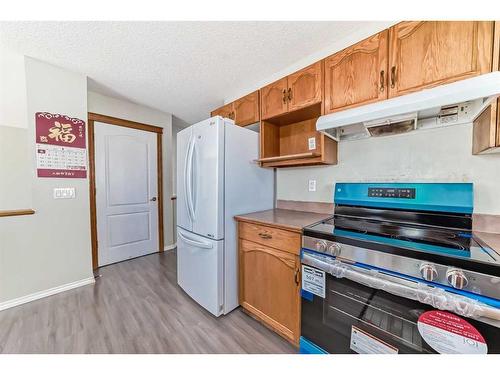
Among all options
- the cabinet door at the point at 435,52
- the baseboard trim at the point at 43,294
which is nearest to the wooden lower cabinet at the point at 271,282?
the cabinet door at the point at 435,52

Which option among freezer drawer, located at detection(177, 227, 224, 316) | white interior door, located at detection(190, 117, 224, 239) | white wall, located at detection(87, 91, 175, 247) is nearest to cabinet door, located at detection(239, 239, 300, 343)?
freezer drawer, located at detection(177, 227, 224, 316)

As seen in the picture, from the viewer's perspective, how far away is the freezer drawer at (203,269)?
5.40 feet

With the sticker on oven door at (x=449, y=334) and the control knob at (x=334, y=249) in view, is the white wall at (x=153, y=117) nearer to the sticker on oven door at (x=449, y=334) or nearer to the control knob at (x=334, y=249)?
the control knob at (x=334, y=249)

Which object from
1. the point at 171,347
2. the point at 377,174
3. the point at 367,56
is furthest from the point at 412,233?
the point at 171,347

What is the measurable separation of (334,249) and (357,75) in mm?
1219

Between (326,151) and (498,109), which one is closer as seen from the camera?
(498,109)

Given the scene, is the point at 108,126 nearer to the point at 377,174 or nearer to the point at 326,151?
the point at 326,151

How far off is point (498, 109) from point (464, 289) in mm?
890

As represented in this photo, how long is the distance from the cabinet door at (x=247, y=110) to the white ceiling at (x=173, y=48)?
269 millimetres

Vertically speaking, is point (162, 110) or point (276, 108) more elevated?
point (162, 110)

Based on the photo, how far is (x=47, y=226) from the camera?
6.57 ft
